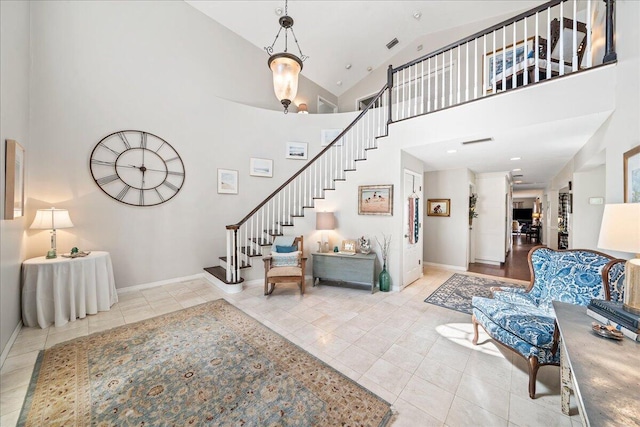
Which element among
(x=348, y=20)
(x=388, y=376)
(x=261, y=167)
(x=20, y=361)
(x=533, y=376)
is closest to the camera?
(x=533, y=376)

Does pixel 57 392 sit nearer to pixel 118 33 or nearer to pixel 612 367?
pixel 612 367

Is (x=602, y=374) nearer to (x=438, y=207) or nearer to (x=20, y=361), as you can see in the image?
(x=20, y=361)

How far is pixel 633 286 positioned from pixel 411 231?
3.10 meters

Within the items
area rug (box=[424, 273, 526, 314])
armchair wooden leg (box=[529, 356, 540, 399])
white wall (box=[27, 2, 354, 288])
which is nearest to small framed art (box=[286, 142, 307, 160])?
white wall (box=[27, 2, 354, 288])

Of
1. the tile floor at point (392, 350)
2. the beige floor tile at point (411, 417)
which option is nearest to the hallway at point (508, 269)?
the tile floor at point (392, 350)

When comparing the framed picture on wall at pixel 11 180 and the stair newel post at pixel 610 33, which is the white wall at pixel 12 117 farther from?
the stair newel post at pixel 610 33

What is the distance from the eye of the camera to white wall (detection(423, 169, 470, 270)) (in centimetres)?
534

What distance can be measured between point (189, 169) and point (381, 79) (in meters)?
5.66

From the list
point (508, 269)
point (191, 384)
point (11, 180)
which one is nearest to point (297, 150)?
point (11, 180)

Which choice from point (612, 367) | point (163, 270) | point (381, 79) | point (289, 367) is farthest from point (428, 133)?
point (163, 270)

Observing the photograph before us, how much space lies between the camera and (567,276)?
220 cm

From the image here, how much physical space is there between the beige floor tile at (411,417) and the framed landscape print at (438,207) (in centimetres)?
479

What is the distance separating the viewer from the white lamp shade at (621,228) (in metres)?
1.50

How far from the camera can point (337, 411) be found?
1639 mm
